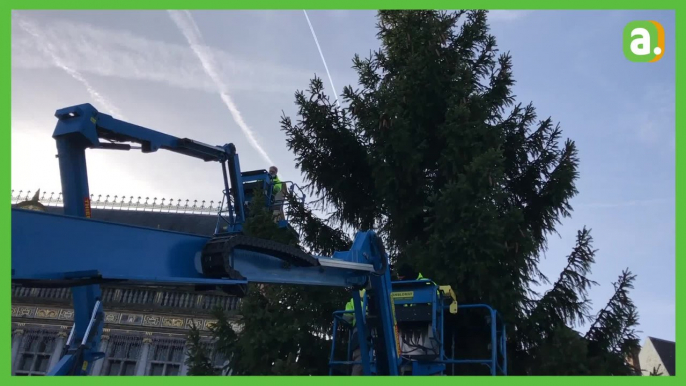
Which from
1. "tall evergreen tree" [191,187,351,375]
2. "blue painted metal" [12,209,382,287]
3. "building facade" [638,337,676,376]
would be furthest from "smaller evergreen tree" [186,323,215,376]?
"building facade" [638,337,676,376]

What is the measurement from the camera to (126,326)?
19750 mm

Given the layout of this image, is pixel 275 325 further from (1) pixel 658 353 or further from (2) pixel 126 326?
(1) pixel 658 353

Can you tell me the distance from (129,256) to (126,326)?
16542 mm

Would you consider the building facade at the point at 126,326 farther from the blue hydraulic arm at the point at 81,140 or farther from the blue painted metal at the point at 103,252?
the blue painted metal at the point at 103,252

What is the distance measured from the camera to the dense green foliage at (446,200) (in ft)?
29.9

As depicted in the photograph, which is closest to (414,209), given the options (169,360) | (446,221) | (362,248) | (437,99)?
(446,221)

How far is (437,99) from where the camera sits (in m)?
11.6

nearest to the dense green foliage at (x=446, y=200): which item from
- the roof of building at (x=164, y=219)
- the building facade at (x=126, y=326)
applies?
the building facade at (x=126, y=326)

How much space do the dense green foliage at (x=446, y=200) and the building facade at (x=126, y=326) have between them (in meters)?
9.27

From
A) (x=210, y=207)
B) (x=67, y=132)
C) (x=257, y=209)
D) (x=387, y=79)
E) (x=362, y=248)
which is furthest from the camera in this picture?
(x=210, y=207)

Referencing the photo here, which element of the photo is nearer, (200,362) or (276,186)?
(200,362)

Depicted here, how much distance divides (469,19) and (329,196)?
5347 millimetres

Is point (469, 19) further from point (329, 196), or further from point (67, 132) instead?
point (67, 132)

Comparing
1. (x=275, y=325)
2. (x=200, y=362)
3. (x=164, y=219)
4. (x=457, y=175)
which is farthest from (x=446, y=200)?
(x=164, y=219)
